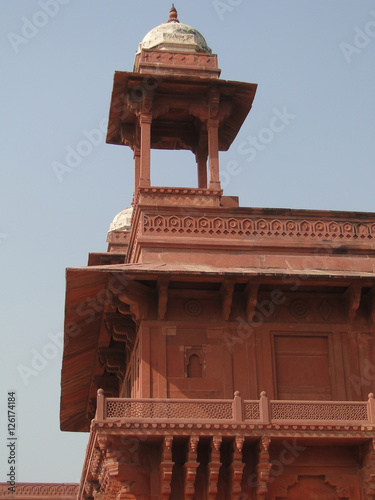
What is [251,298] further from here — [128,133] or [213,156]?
[128,133]

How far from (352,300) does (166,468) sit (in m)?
4.75

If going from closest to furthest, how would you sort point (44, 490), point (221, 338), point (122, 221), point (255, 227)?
point (221, 338), point (255, 227), point (122, 221), point (44, 490)

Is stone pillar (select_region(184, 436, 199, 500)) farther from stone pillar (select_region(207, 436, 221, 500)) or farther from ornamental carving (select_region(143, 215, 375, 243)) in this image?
ornamental carving (select_region(143, 215, 375, 243))

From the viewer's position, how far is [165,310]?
18422mm

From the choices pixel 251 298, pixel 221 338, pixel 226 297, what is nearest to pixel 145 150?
pixel 226 297

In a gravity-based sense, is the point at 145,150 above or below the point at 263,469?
above

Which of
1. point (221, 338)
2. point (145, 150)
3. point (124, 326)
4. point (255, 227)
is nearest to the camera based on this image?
point (221, 338)

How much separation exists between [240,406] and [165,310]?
8.49ft

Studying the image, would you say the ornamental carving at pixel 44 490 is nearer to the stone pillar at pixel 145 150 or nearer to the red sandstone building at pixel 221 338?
the red sandstone building at pixel 221 338

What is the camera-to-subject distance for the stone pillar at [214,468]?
16562 mm

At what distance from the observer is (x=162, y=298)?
1820 centimetres

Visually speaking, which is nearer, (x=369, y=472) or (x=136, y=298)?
(x=369, y=472)

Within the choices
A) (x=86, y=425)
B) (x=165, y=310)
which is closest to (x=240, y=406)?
(x=165, y=310)

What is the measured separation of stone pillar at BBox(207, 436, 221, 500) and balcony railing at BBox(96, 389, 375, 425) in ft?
1.20
